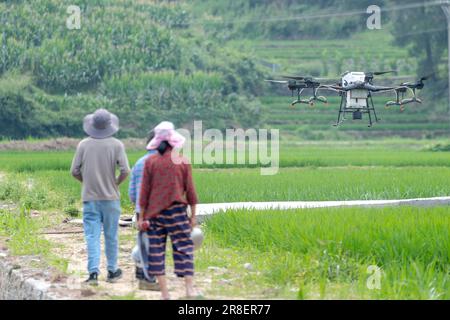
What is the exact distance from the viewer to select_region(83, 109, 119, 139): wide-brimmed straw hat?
8859 millimetres

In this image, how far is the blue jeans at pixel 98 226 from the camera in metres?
8.89

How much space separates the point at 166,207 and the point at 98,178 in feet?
4.10

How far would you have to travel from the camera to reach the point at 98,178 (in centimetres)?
886

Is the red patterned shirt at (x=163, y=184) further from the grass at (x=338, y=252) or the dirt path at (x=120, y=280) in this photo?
the grass at (x=338, y=252)

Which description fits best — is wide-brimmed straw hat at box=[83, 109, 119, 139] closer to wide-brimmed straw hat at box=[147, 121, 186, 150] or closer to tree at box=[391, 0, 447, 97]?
wide-brimmed straw hat at box=[147, 121, 186, 150]

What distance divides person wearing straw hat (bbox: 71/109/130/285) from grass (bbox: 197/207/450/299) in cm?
112

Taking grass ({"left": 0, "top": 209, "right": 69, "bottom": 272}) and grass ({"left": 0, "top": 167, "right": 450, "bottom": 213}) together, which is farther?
grass ({"left": 0, "top": 167, "right": 450, "bottom": 213})

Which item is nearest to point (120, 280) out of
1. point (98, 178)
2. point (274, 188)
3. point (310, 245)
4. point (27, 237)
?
point (98, 178)

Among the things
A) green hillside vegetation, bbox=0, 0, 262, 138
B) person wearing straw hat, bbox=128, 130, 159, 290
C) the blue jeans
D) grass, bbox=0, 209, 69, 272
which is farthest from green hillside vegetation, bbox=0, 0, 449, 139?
person wearing straw hat, bbox=128, 130, 159, 290

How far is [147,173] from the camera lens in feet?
25.8

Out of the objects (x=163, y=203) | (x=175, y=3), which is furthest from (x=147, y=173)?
(x=175, y=3)

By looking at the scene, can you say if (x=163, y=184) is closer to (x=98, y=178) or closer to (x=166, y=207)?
(x=166, y=207)

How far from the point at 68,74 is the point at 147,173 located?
122ft

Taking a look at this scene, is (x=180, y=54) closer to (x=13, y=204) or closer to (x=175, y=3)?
(x=175, y=3)
